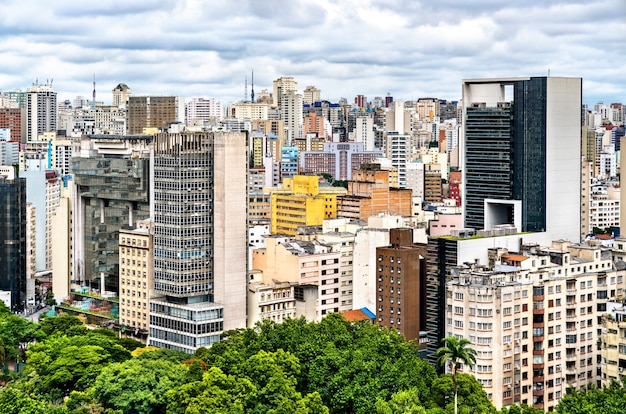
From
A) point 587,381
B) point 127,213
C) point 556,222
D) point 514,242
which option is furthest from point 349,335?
point 127,213

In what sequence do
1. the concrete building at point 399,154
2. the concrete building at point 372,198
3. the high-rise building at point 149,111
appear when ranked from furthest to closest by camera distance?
1. the high-rise building at point 149,111
2. the concrete building at point 399,154
3. the concrete building at point 372,198

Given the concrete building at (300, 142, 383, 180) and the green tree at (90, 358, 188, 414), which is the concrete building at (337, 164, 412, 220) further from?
the concrete building at (300, 142, 383, 180)

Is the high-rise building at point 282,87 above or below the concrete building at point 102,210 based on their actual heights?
above

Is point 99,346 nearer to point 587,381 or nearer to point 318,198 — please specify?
point 587,381

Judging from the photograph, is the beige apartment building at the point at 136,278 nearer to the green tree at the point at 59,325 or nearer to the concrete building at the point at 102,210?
the green tree at the point at 59,325

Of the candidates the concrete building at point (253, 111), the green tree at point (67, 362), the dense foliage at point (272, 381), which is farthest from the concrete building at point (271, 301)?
the concrete building at point (253, 111)

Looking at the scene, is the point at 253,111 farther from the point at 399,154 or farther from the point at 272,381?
the point at 272,381

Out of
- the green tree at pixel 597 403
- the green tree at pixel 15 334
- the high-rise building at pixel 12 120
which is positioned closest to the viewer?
the green tree at pixel 597 403

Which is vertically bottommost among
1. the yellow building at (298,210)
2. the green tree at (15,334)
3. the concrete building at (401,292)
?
the green tree at (15,334)
